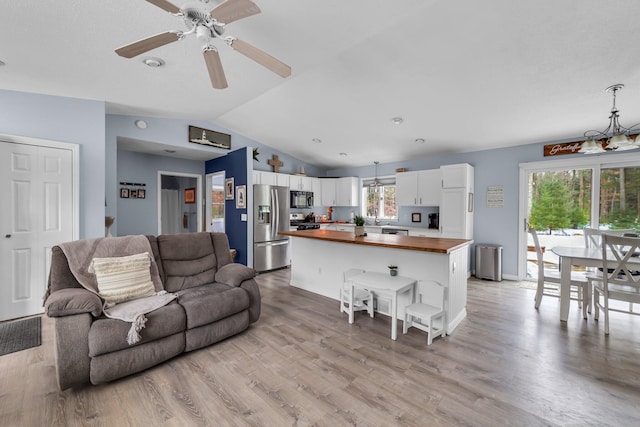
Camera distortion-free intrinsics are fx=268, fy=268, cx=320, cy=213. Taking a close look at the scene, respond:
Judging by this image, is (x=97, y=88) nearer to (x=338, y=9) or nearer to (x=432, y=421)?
(x=338, y=9)

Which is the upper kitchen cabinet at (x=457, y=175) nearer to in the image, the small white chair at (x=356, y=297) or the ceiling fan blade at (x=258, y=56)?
the small white chair at (x=356, y=297)

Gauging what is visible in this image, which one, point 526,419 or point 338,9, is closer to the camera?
point 526,419

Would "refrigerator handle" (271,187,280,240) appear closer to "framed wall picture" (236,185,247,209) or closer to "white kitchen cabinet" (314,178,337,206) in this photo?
"framed wall picture" (236,185,247,209)

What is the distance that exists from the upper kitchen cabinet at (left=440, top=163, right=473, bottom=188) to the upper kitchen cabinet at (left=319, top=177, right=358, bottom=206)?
2355mm

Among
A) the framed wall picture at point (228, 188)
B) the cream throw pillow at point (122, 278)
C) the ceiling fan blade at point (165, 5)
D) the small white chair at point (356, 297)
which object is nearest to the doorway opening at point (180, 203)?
the framed wall picture at point (228, 188)

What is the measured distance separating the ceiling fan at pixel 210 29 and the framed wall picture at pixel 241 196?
3132mm

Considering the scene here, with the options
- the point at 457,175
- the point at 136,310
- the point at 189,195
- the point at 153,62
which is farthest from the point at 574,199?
the point at 189,195

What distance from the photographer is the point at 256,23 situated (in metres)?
2.33

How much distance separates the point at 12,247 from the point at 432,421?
4650mm

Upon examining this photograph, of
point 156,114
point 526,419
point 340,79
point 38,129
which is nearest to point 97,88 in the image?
point 38,129

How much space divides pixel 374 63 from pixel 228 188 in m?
3.83

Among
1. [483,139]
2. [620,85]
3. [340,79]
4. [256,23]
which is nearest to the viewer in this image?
[256,23]

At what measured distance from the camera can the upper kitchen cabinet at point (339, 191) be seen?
701 centimetres

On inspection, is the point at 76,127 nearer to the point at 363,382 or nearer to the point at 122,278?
the point at 122,278
